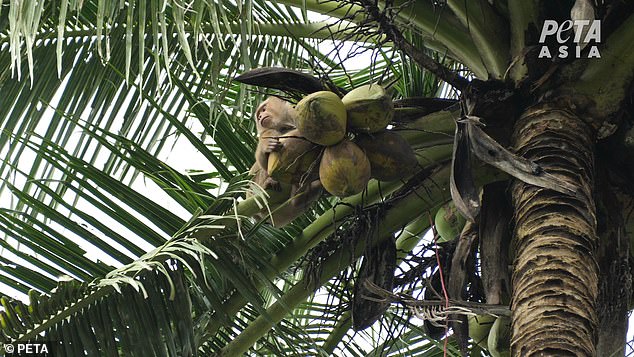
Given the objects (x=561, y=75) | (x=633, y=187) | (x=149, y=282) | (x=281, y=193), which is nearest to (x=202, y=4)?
(x=281, y=193)

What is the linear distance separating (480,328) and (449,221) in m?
0.33

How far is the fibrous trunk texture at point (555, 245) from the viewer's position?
221 centimetres

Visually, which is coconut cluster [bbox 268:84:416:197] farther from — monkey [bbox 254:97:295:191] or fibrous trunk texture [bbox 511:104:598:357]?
fibrous trunk texture [bbox 511:104:598:357]

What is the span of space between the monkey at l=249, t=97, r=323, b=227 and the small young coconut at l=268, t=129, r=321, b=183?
0.10 ft

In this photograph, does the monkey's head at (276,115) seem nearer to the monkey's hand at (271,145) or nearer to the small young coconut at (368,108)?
the monkey's hand at (271,145)

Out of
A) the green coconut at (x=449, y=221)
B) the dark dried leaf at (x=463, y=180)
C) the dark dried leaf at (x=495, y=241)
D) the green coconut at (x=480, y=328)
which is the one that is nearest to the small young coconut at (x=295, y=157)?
the dark dried leaf at (x=463, y=180)

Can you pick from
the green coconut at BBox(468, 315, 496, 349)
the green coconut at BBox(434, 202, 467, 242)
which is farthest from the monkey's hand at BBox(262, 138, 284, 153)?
the green coconut at BBox(468, 315, 496, 349)

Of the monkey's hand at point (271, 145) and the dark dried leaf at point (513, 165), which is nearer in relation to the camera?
the dark dried leaf at point (513, 165)

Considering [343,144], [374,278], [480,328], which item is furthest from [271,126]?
[480,328]

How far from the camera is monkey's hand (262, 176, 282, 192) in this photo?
107 inches

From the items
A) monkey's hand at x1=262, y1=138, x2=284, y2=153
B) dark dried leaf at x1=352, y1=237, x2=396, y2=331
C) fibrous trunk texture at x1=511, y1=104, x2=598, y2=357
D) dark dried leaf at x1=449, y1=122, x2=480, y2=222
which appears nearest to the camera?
fibrous trunk texture at x1=511, y1=104, x2=598, y2=357

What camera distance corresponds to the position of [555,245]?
2.38 m

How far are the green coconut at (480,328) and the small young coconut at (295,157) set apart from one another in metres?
0.82

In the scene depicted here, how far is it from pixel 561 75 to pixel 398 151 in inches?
19.6
